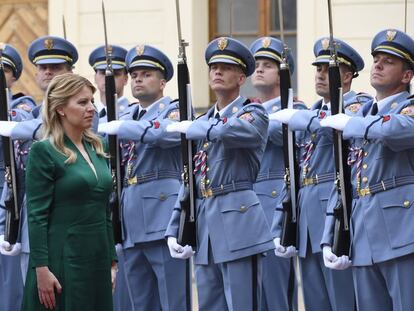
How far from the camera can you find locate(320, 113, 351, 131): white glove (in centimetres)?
728

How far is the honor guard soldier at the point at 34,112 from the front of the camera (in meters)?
8.71

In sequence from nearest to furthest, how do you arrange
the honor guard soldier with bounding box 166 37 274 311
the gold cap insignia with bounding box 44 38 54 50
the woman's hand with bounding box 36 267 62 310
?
the woman's hand with bounding box 36 267 62 310 → the honor guard soldier with bounding box 166 37 274 311 → the gold cap insignia with bounding box 44 38 54 50

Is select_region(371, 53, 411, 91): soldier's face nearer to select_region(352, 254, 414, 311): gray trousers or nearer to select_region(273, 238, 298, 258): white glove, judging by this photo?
select_region(352, 254, 414, 311): gray trousers

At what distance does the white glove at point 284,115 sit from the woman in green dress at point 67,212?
1680mm

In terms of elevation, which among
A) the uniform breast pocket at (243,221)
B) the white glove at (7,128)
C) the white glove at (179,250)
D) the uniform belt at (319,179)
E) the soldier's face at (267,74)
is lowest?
the white glove at (179,250)

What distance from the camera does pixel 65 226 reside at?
649 centimetres

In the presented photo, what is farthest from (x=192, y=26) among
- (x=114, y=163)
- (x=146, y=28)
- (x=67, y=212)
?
(x=67, y=212)

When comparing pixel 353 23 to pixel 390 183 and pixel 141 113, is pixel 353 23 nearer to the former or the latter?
pixel 141 113

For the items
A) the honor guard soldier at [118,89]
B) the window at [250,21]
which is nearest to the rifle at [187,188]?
the honor guard soldier at [118,89]

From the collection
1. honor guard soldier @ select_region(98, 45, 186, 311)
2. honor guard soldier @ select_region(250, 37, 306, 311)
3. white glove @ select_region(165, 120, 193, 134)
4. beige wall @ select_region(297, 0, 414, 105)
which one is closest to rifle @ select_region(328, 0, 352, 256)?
white glove @ select_region(165, 120, 193, 134)

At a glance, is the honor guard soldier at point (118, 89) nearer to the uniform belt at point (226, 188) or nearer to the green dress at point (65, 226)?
the uniform belt at point (226, 188)

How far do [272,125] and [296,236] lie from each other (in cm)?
80

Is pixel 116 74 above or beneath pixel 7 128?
above

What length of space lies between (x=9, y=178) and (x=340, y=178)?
7.97 feet
